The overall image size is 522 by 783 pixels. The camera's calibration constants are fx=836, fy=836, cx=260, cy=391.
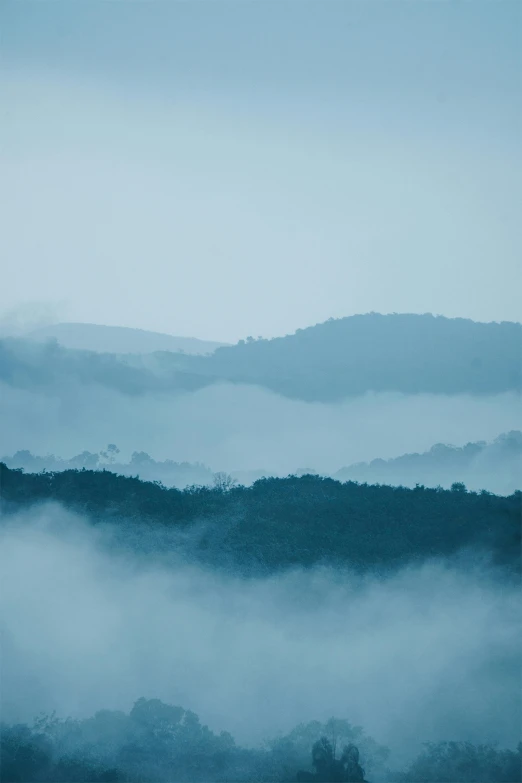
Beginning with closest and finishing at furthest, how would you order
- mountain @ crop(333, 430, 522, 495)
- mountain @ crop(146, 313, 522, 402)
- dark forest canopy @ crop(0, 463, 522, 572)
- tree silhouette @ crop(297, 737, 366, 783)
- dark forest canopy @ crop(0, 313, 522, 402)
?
tree silhouette @ crop(297, 737, 366, 783) < dark forest canopy @ crop(0, 463, 522, 572) < mountain @ crop(333, 430, 522, 495) < dark forest canopy @ crop(0, 313, 522, 402) < mountain @ crop(146, 313, 522, 402)

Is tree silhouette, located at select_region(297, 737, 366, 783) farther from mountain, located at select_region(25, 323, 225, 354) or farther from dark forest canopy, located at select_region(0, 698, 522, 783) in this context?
mountain, located at select_region(25, 323, 225, 354)

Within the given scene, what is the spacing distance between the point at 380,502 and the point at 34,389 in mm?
17933

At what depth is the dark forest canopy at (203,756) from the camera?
13.7 m

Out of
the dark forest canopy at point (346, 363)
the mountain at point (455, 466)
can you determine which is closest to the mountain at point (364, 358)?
the dark forest canopy at point (346, 363)

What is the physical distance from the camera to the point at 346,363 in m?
38.0

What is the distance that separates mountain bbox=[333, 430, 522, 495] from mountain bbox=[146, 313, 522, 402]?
4.46 meters

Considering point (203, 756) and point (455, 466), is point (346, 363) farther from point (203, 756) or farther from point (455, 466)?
point (203, 756)

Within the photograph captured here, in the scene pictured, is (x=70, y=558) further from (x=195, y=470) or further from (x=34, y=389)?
(x=34, y=389)

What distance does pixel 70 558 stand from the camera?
16.8 m

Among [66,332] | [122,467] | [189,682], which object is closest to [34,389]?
[66,332]

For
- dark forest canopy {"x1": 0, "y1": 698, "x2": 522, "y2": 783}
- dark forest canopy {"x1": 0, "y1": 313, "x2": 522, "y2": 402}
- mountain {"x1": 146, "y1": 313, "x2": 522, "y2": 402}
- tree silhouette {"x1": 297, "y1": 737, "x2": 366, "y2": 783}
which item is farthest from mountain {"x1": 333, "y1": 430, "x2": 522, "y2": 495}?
tree silhouette {"x1": 297, "y1": 737, "x2": 366, "y2": 783}

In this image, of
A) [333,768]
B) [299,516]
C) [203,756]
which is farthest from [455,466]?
[203,756]

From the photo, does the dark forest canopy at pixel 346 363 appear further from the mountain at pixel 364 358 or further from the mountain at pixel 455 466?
the mountain at pixel 455 466

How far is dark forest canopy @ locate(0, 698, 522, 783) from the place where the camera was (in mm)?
13742
